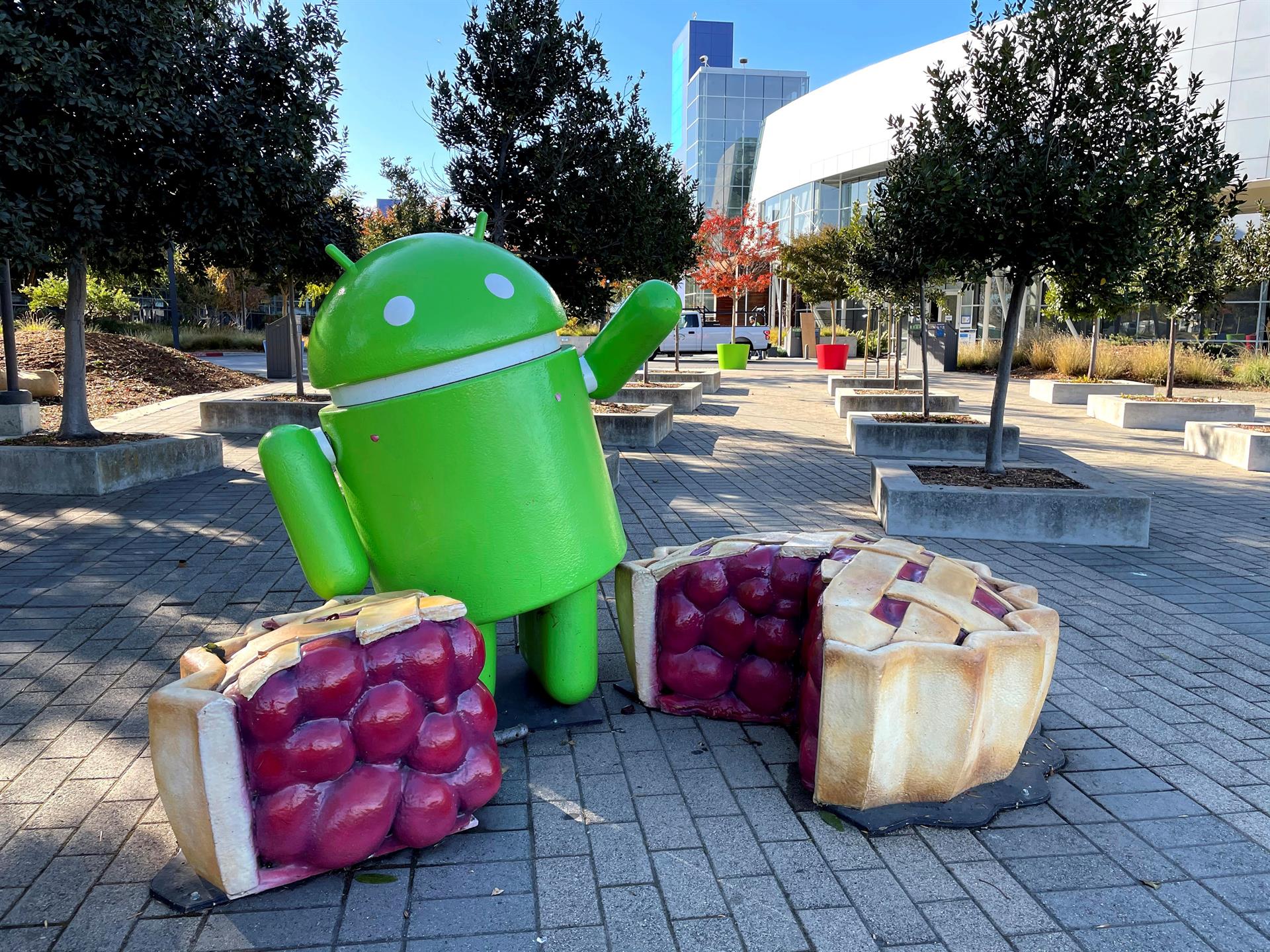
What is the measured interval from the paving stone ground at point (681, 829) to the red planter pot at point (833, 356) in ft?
64.1

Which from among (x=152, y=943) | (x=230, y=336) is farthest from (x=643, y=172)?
(x=230, y=336)

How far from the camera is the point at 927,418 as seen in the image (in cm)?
1117

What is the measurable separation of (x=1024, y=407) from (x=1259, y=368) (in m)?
6.86

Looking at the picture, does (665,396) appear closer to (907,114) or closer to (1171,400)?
(1171,400)

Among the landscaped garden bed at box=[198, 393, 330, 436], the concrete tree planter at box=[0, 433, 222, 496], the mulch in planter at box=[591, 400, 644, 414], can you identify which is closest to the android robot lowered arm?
the concrete tree planter at box=[0, 433, 222, 496]

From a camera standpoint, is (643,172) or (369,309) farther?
(643,172)

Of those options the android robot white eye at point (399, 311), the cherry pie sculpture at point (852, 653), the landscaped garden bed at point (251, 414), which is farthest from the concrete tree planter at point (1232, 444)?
the landscaped garden bed at point (251, 414)

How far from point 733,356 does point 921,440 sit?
15606 millimetres

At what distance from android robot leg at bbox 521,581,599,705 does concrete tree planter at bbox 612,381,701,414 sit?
9969 millimetres

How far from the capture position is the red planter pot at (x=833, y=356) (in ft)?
80.0

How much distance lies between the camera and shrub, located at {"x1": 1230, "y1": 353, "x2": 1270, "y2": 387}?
1831cm

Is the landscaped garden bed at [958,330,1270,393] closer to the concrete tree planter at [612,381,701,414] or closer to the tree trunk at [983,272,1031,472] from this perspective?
the concrete tree planter at [612,381,701,414]

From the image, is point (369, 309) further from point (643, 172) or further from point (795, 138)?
point (795, 138)

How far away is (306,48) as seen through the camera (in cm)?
788
